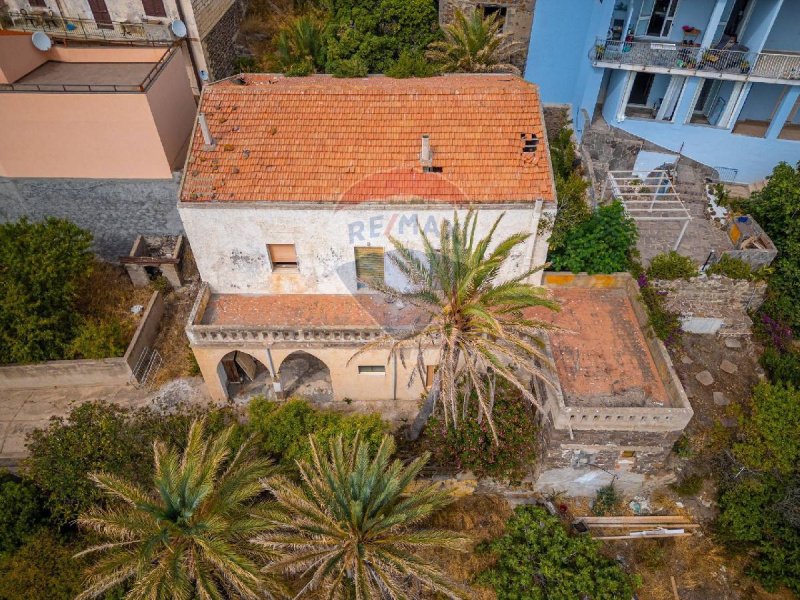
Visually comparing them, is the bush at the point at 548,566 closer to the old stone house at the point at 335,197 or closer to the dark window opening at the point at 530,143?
the old stone house at the point at 335,197

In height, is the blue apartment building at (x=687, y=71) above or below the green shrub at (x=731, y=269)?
above

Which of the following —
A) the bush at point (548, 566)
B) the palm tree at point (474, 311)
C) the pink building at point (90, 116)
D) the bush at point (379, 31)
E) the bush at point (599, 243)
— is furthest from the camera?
the bush at point (379, 31)

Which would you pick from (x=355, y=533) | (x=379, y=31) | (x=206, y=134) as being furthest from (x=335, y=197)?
(x=379, y=31)

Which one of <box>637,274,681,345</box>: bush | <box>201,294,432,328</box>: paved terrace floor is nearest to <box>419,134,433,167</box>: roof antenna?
<box>201,294,432,328</box>: paved terrace floor

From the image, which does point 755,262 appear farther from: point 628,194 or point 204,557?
point 204,557

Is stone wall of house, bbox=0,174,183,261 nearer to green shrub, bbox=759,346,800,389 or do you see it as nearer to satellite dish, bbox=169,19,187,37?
satellite dish, bbox=169,19,187,37

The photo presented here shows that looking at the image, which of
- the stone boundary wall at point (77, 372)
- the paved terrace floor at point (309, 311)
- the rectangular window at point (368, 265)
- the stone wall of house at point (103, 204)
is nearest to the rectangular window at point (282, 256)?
the paved terrace floor at point (309, 311)
